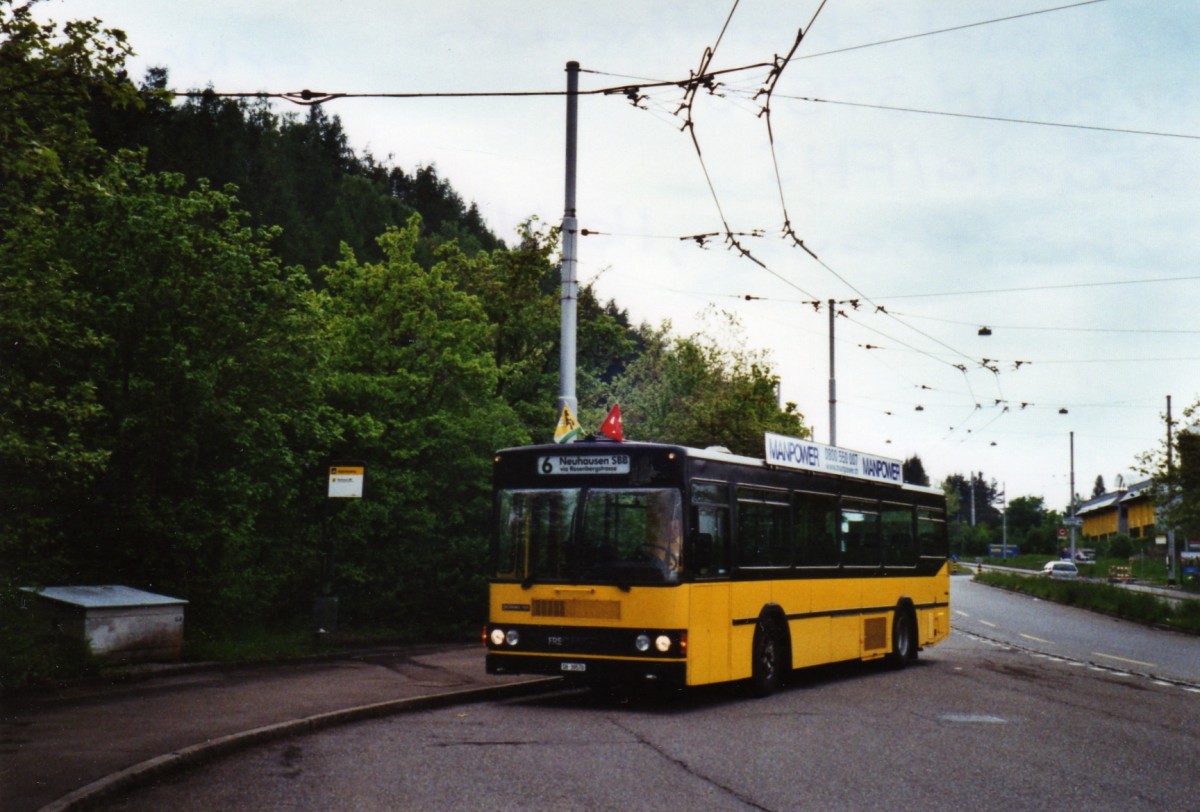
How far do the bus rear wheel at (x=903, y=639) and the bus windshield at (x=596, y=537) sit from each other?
7.51 meters

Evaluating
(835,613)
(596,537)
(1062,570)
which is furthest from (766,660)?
(1062,570)

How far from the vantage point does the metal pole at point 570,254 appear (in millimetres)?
17344

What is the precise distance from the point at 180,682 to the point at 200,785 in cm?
601

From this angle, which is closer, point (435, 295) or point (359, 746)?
point (359, 746)

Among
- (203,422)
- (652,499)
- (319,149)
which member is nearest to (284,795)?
(652,499)

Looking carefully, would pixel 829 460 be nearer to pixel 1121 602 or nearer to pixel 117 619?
pixel 117 619

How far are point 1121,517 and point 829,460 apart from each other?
13055 cm

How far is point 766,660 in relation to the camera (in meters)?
15.2

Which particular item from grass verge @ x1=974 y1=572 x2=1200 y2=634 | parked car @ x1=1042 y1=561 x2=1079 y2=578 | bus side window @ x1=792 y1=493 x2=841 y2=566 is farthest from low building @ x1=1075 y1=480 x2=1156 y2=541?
bus side window @ x1=792 y1=493 x2=841 y2=566

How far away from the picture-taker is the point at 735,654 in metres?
14.3

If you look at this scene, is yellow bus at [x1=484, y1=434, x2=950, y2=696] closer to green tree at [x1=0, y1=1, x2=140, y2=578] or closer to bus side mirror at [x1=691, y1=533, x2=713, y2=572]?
bus side mirror at [x1=691, y1=533, x2=713, y2=572]

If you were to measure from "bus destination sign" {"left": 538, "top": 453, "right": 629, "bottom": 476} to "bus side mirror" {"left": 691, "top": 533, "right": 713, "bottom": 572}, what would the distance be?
1016 mm

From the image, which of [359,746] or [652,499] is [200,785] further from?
[652,499]

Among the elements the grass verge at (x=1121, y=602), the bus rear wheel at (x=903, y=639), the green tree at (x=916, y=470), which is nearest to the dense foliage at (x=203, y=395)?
the bus rear wheel at (x=903, y=639)
